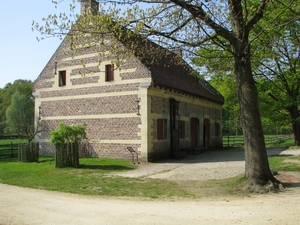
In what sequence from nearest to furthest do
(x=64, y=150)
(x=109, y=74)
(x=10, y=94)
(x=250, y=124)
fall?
(x=250, y=124)
(x=64, y=150)
(x=109, y=74)
(x=10, y=94)

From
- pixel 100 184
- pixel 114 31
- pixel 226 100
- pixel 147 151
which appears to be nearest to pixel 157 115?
pixel 147 151

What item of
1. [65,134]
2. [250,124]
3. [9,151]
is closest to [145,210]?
[250,124]

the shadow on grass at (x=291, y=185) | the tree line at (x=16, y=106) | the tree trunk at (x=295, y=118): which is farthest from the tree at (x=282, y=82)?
the tree line at (x=16, y=106)

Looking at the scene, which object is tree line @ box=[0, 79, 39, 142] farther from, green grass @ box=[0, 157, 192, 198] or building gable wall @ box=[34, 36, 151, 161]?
green grass @ box=[0, 157, 192, 198]

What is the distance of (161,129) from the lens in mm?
17641

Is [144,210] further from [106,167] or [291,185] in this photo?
[106,167]

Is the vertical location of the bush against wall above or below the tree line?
below

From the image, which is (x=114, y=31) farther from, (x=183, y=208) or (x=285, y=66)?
(x=285, y=66)

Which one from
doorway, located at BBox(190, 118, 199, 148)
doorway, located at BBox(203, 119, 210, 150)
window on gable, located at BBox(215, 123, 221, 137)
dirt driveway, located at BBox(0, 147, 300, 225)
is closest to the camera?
dirt driveway, located at BBox(0, 147, 300, 225)

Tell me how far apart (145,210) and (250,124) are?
447cm

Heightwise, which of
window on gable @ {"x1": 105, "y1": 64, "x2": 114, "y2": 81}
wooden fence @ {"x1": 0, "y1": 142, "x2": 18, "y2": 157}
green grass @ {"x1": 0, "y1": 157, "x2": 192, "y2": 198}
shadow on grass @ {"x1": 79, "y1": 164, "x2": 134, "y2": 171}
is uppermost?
window on gable @ {"x1": 105, "y1": 64, "x2": 114, "y2": 81}

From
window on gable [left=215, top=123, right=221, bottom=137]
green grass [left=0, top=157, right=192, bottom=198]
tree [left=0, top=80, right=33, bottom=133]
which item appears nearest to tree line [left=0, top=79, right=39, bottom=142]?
tree [left=0, top=80, right=33, bottom=133]

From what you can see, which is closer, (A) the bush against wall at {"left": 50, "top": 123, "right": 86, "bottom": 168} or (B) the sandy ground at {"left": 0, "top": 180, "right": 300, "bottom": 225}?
(B) the sandy ground at {"left": 0, "top": 180, "right": 300, "bottom": 225}

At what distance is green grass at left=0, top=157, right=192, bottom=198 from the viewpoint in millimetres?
9008
